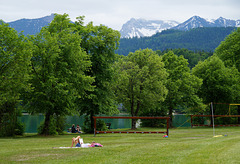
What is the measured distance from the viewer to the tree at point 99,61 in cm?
3541

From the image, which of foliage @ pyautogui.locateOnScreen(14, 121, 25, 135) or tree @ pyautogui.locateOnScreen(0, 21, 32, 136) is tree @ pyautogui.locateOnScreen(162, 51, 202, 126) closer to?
foliage @ pyautogui.locateOnScreen(14, 121, 25, 135)

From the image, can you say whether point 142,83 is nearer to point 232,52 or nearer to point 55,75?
point 55,75

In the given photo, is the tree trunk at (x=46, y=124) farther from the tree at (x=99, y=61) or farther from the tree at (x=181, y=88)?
the tree at (x=181, y=88)

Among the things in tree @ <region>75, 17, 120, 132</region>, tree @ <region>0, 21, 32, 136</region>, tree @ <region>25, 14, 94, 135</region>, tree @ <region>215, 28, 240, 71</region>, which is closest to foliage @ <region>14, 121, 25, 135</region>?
tree @ <region>25, 14, 94, 135</region>

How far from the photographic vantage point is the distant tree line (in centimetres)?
2697

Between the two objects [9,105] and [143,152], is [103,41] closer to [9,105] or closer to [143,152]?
Result: [9,105]

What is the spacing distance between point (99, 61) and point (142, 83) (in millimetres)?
10516

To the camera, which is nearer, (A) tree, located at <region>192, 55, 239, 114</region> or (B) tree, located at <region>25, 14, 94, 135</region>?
(B) tree, located at <region>25, 14, 94, 135</region>

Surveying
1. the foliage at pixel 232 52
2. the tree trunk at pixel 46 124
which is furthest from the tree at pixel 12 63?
the foliage at pixel 232 52

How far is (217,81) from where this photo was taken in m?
50.2

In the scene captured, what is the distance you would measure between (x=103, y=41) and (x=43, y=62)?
29.3 feet

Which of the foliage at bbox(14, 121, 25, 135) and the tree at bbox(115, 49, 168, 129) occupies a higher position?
the tree at bbox(115, 49, 168, 129)

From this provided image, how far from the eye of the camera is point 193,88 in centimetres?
4900

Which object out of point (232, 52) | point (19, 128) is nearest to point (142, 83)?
point (19, 128)
